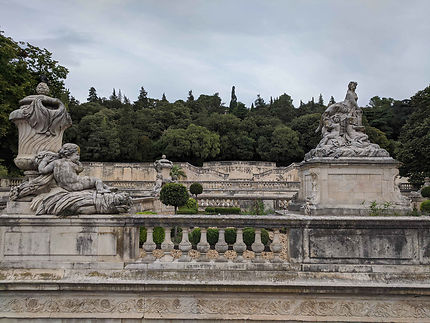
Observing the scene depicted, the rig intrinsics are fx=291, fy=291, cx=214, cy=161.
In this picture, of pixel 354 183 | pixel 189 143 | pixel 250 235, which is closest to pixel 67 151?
pixel 250 235

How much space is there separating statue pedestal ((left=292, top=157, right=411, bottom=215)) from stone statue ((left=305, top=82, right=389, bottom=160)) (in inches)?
9.2

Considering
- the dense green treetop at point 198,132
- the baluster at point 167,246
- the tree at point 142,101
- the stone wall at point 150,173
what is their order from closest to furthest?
Result: the baluster at point 167,246 < the stone wall at point 150,173 < the dense green treetop at point 198,132 < the tree at point 142,101

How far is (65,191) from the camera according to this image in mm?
4105

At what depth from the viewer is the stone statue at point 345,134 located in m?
8.87

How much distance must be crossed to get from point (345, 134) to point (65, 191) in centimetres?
847

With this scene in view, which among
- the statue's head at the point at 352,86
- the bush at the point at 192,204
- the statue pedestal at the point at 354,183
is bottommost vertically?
the bush at the point at 192,204

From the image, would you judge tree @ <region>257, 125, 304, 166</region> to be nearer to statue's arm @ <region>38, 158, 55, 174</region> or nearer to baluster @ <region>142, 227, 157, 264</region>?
baluster @ <region>142, 227, 157, 264</region>

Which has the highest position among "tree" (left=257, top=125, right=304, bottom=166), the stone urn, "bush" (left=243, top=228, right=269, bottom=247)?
"tree" (left=257, top=125, right=304, bottom=166)

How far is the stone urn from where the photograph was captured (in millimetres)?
4320

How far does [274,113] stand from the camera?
2194 inches

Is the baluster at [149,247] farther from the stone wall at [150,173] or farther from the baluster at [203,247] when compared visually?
the stone wall at [150,173]

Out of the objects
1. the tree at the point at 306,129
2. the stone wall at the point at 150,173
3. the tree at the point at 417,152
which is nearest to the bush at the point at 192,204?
the tree at the point at 417,152

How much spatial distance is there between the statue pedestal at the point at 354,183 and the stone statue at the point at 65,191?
245 inches

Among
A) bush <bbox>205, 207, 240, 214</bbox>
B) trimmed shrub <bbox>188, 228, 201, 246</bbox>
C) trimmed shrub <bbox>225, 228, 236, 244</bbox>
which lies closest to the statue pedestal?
trimmed shrub <bbox>225, 228, 236, 244</bbox>
